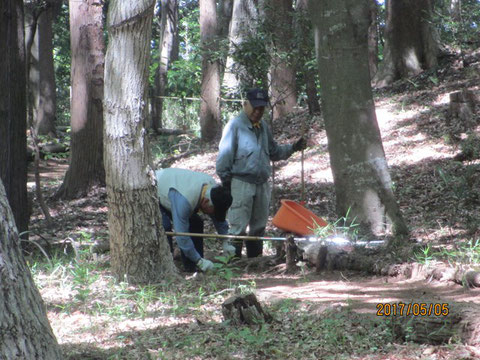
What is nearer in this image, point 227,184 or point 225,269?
point 225,269

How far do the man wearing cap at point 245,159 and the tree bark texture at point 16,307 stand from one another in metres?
4.21

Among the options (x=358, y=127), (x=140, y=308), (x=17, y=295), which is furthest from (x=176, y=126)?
(x=17, y=295)

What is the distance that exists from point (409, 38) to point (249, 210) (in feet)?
28.2

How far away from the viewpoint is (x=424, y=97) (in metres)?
13.2

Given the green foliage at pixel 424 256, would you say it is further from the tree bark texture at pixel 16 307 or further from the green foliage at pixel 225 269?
the tree bark texture at pixel 16 307

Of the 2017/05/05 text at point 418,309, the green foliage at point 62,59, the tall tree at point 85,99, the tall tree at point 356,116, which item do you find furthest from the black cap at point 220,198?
the green foliage at point 62,59

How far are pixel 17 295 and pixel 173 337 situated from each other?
1818mm

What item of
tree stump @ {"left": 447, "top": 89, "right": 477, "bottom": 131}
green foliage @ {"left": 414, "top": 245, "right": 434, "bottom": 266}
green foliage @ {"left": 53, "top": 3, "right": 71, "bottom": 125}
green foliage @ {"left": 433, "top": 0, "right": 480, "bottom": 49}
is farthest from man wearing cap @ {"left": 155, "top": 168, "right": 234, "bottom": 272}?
green foliage @ {"left": 53, "top": 3, "right": 71, "bottom": 125}

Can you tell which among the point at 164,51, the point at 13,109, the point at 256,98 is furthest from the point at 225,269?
the point at 164,51

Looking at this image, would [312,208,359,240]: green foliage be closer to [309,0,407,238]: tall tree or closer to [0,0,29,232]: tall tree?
[309,0,407,238]: tall tree

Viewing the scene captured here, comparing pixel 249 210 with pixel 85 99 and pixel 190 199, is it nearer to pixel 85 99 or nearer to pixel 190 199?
pixel 190 199

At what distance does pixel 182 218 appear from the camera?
6.71 metres

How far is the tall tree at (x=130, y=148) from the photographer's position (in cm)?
571

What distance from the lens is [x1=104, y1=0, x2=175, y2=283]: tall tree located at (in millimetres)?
A: 5707
